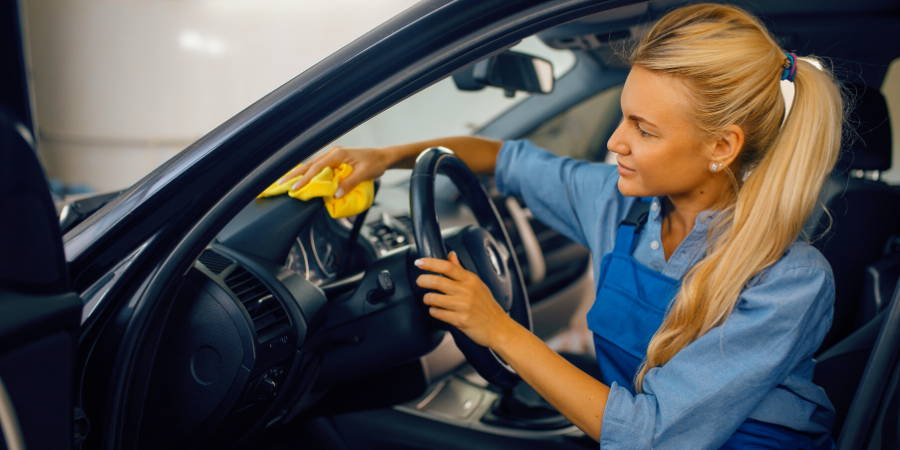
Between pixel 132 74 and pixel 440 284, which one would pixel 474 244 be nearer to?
pixel 440 284

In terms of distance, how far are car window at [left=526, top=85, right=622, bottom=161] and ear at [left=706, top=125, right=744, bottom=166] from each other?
117cm

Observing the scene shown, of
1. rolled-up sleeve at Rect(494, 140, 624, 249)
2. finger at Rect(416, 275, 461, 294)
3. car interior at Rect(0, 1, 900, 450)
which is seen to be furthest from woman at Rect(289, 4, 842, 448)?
rolled-up sleeve at Rect(494, 140, 624, 249)

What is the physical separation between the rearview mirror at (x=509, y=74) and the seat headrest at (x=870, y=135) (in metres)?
0.70

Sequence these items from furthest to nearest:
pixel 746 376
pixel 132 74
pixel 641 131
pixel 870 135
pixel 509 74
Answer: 1. pixel 132 74
2. pixel 509 74
3. pixel 870 135
4. pixel 641 131
5. pixel 746 376

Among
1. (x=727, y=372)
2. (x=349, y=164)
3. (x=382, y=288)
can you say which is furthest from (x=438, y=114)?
(x=727, y=372)

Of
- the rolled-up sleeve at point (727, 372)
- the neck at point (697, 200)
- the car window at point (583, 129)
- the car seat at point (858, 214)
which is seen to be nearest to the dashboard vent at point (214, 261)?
the rolled-up sleeve at point (727, 372)

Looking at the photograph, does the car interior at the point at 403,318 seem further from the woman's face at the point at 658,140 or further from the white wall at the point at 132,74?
the white wall at the point at 132,74

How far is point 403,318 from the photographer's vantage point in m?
1.17

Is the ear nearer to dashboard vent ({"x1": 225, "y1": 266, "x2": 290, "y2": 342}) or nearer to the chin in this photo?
the chin

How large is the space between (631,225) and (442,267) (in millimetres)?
387

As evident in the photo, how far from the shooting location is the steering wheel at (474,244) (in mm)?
1041

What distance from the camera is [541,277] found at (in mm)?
2316

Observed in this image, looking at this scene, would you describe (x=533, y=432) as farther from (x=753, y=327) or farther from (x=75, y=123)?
(x=75, y=123)

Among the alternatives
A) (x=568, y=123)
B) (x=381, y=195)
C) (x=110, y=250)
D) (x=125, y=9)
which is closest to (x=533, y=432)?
(x=381, y=195)
